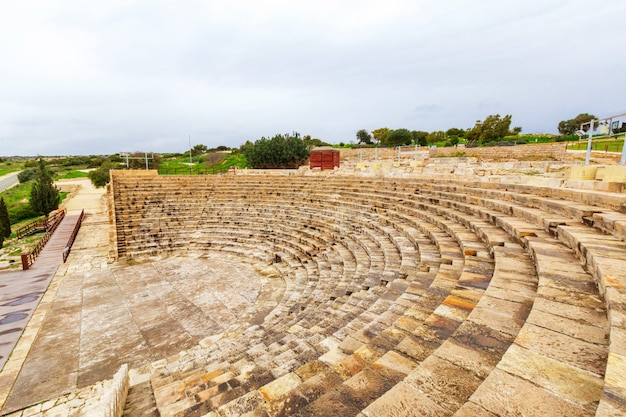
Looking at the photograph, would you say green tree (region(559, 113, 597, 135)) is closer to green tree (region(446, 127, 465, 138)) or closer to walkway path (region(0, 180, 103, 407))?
green tree (region(446, 127, 465, 138))

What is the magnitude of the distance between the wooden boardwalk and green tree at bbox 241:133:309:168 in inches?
747

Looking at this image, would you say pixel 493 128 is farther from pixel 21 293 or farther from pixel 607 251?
pixel 21 293

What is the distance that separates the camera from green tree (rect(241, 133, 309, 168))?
1205 inches

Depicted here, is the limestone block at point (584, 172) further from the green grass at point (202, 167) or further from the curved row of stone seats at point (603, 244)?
the green grass at point (202, 167)

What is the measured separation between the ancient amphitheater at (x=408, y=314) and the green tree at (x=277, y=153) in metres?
19.1

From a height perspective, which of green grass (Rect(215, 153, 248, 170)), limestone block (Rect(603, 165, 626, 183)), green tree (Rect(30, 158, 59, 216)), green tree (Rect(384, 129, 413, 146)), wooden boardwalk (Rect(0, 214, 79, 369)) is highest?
Answer: green tree (Rect(384, 129, 413, 146))

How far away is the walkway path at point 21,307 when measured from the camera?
5.97 m

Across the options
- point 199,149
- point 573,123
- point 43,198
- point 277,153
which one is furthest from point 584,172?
point 199,149

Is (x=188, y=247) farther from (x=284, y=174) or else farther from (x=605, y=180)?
(x=605, y=180)

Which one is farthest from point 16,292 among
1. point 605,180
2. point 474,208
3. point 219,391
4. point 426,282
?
point 605,180

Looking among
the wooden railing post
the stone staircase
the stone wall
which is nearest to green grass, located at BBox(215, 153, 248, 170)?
the stone wall

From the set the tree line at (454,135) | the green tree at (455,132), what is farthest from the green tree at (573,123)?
the green tree at (455,132)

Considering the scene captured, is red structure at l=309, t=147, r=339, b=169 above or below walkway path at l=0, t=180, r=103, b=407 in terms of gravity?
above

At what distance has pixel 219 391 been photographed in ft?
9.70
